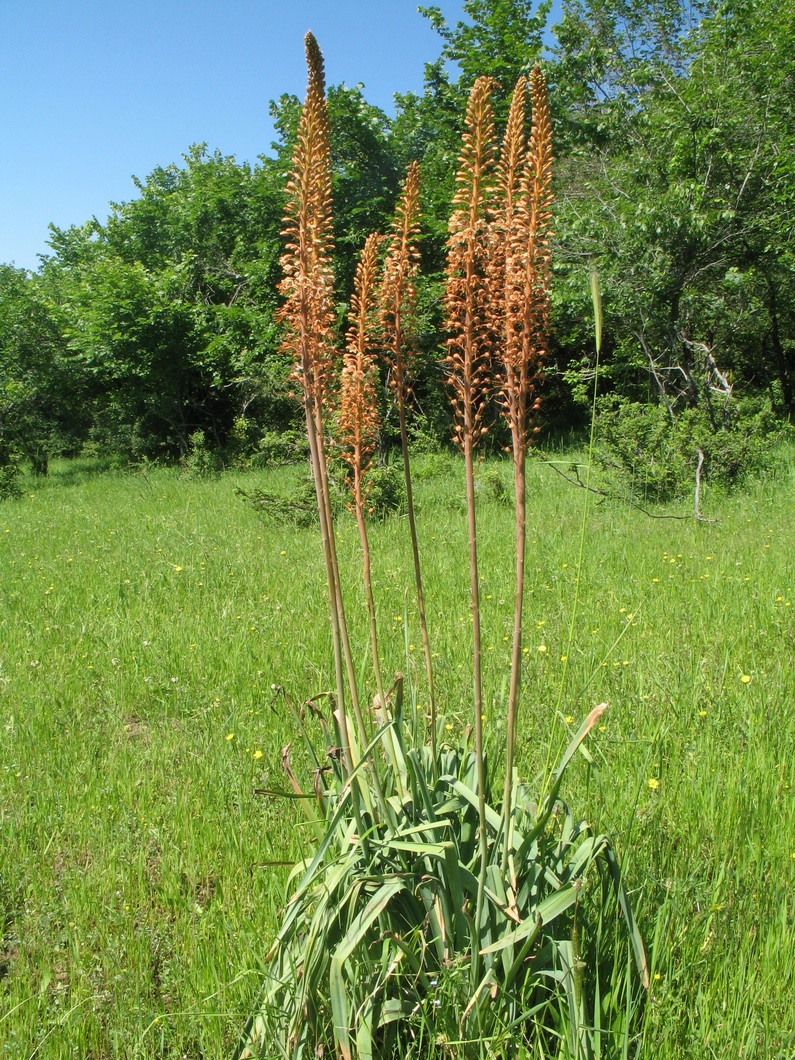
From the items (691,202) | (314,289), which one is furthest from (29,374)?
(314,289)

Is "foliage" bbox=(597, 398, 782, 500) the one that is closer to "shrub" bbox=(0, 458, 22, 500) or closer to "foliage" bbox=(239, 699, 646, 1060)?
"foliage" bbox=(239, 699, 646, 1060)

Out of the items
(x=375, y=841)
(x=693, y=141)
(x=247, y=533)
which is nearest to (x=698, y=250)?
(x=693, y=141)

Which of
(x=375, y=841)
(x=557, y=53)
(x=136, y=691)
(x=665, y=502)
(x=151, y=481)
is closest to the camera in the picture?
(x=375, y=841)

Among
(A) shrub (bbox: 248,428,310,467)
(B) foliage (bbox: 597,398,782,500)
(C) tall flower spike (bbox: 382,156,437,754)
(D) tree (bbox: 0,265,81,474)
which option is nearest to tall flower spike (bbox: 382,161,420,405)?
(C) tall flower spike (bbox: 382,156,437,754)

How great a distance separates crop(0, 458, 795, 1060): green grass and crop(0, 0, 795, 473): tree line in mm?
3781

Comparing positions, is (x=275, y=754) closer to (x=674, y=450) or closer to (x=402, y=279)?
(x=402, y=279)

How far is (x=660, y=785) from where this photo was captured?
317 cm

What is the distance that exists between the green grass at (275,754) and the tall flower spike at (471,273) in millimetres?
770

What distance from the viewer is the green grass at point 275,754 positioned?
87.9 inches

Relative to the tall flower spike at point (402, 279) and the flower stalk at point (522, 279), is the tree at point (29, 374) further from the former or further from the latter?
the flower stalk at point (522, 279)

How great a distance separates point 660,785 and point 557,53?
23.0 m

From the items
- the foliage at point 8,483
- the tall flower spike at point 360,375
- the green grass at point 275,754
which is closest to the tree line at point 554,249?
the foliage at point 8,483

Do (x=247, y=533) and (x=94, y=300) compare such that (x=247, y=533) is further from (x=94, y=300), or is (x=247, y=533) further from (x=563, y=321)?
(x=94, y=300)

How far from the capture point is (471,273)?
1.75 m
